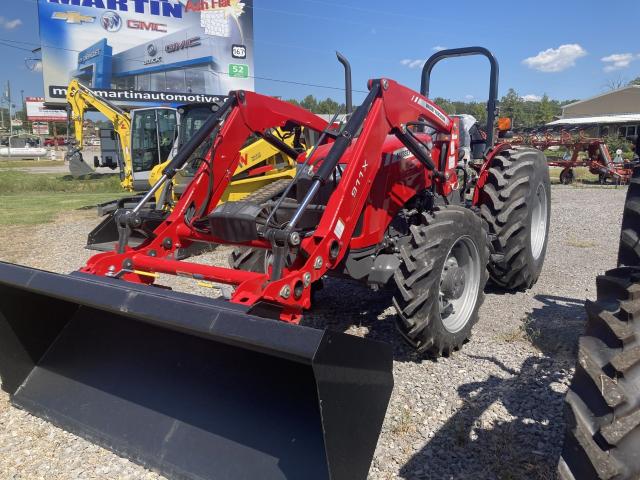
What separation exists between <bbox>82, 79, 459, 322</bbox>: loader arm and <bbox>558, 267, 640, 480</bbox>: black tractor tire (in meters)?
1.62

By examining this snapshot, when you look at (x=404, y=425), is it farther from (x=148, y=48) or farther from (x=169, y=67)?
(x=148, y=48)

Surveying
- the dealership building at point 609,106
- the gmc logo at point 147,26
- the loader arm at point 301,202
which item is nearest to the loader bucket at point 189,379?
the loader arm at point 301,202

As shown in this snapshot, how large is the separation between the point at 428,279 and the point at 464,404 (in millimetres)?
830

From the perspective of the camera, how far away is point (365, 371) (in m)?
2.30

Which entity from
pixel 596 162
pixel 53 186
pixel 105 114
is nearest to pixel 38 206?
pixel 105 114

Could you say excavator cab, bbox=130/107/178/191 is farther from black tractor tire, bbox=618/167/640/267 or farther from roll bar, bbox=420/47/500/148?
black tractor tire, bbox=618/167/640/267

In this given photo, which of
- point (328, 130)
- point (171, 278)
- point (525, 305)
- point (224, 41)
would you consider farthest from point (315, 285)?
point (224, 41)

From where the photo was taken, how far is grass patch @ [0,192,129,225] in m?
12.0

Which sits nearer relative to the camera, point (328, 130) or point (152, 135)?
point (328, 130)

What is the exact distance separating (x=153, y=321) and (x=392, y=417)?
1.59 m

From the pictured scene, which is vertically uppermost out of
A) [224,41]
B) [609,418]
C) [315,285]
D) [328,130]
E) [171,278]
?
[224,41]

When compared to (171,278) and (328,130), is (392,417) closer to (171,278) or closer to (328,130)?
(328,130)

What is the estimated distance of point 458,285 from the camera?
420 cm

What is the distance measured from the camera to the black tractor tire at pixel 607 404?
1667 mm
